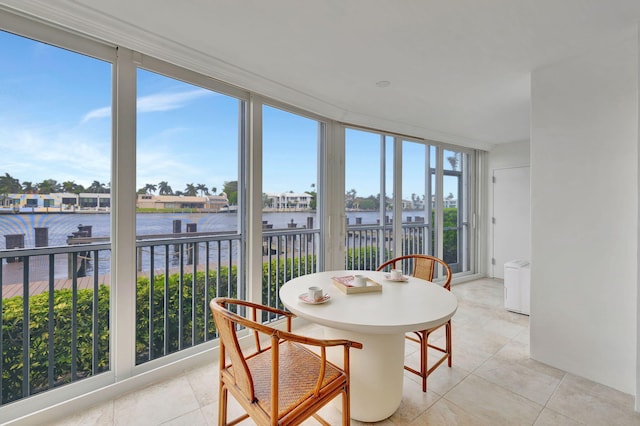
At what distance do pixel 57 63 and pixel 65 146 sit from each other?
54 cm

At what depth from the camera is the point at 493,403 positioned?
1.88 m

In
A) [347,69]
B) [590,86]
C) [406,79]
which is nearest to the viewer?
[590,86]

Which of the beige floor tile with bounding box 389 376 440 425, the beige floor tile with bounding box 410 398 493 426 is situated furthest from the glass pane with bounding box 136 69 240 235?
the beige floor tile with bounding box 410 398 493 426

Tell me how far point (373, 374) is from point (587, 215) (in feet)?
6.67

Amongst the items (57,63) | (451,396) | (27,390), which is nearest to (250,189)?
(57,63)

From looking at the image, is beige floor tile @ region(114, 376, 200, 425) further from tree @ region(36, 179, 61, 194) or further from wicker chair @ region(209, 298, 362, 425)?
tree @ region(36, 179, 61, 194)

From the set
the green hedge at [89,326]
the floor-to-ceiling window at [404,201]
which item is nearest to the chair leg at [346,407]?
the green hedge at [89,326]

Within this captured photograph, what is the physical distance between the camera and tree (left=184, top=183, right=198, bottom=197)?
93.9 inches

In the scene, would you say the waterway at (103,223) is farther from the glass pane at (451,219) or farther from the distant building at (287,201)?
the glass pane at (451,219)

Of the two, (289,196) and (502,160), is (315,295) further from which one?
(502,160)

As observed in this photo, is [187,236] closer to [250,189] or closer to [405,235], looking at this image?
[250,189]

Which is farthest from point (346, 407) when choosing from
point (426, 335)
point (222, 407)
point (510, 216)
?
point (510, 216)

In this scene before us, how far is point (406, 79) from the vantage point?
2596 millimetres

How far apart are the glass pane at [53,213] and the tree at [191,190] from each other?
21.4 inches
